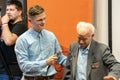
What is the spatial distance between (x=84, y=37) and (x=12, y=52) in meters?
0.87

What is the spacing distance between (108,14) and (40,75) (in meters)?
1.17

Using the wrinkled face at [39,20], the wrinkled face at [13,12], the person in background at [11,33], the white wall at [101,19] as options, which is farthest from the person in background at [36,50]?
the white wall at [101,19]

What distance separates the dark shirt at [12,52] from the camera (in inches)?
109

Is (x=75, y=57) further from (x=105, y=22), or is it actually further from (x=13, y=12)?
(x=105, y=22)

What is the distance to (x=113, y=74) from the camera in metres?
2.10

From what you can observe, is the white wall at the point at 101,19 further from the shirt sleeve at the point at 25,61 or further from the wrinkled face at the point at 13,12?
the shirt sleeve at the point at 25,61

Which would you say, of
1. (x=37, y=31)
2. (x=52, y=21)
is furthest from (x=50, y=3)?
(x=37, y=31)

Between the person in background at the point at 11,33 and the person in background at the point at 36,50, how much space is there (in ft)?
0.85

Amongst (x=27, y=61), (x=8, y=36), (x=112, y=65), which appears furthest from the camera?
(x=8, y=36)

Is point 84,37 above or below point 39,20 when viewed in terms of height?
below

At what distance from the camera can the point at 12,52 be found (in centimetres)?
281

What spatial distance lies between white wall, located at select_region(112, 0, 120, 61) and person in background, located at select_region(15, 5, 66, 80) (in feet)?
2.91

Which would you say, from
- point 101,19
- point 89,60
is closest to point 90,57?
point 89,60

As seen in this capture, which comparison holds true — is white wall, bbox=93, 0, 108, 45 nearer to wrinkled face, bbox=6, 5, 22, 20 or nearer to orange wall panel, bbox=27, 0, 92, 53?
orange wall panel, bbox=27, 0, 92, 53
